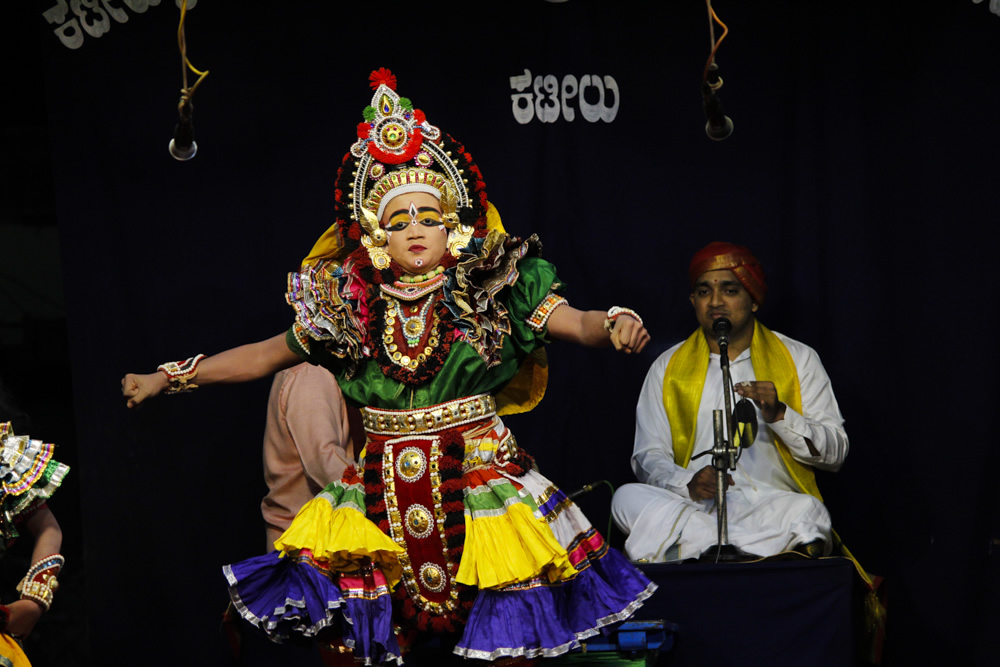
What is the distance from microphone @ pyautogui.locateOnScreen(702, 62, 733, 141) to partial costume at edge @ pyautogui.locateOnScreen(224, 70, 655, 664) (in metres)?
0.53

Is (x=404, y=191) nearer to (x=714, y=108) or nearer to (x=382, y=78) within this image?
(x=382, y=78)

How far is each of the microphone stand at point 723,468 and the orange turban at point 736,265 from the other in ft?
1.67

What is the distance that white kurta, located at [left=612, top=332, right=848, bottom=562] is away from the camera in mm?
4281

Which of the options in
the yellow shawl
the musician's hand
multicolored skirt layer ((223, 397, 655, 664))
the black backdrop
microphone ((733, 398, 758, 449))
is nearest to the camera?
multicolored skirt layer ((223, 397, 655, 664))

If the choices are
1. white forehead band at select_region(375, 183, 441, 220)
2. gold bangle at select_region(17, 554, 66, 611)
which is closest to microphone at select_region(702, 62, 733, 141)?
white forehead band at select_region(375, 183, 441, 220)

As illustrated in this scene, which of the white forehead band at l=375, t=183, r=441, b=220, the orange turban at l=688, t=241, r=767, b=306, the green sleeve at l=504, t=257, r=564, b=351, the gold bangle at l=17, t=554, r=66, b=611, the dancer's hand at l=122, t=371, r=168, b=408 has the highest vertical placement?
the white forehead band at l=375, t=183, r=441, b=220

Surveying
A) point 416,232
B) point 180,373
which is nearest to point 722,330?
point 416,232

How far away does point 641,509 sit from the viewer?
439cm

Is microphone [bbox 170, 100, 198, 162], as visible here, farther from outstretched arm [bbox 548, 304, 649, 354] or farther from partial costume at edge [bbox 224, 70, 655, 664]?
outstretched arm [bbox 548, 304, 649, 354]

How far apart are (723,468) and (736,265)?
84cm

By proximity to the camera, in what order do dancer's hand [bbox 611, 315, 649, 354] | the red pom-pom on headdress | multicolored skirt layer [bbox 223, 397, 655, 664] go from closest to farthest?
dancer's hand [bbox 611, 315, 649, 354], multicolored skirt layer [bbox 223, 397, 655, 664], the red pom-pom on headdress

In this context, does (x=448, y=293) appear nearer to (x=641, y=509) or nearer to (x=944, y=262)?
(x=641, y=509)

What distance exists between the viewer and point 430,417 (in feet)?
10.4

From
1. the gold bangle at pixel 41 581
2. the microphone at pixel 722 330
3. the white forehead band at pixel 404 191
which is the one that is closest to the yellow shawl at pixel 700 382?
Result: the microphone at pixel 722 330
